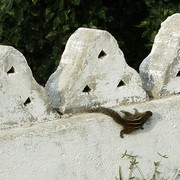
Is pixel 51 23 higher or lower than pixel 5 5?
lower

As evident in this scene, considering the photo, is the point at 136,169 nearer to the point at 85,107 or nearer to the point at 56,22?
the point at 85,107

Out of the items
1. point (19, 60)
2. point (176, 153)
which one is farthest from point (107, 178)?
point (19, 60)

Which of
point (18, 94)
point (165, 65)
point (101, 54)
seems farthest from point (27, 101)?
point (165, 65)

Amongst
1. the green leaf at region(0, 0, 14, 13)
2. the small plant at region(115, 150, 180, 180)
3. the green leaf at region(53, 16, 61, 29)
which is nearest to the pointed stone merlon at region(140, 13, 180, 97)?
the small plant at region(115, 150, 180, 180)

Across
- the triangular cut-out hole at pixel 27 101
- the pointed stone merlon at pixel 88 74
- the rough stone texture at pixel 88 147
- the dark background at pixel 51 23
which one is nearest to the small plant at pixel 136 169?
the rough stone texture at pixel 88 147

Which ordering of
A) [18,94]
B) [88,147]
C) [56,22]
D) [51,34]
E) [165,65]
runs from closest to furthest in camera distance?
[18,94] → [88,147] → [165,65] → [56,22] → [51,34]

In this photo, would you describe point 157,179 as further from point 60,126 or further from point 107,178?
point 60,126

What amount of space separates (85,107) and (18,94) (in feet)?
1.47

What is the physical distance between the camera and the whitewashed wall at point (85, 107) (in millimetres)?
4078

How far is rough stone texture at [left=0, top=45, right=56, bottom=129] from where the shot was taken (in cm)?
404

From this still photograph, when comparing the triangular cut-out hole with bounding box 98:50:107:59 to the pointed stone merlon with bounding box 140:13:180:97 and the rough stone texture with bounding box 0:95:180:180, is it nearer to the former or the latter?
the rough stone texture with bounding box 0:95:180:180

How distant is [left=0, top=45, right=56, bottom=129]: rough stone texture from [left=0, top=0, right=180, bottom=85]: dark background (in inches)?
62.3

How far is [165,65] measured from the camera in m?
4.65

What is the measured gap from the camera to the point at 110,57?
174 inches
